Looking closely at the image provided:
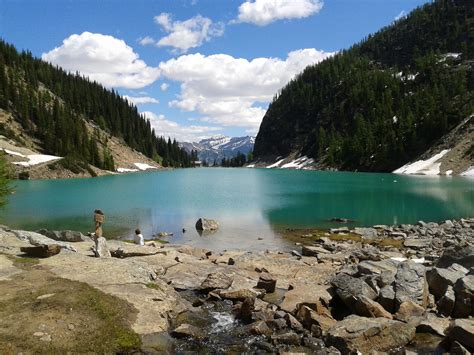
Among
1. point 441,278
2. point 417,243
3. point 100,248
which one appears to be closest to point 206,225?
point 417,243

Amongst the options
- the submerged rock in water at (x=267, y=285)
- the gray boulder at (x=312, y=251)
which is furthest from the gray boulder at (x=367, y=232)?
the submerged rock in water at (x=267, y=285)

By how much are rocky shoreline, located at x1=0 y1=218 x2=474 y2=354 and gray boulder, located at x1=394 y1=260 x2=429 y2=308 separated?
0.15ft

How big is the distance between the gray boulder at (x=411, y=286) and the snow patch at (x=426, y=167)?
406ft

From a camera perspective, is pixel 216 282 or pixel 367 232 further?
pixel 367 232

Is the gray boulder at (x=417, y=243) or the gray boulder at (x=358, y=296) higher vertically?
the gray boulder at (x=358, y=296)

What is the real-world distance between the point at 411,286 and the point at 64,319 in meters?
13.3

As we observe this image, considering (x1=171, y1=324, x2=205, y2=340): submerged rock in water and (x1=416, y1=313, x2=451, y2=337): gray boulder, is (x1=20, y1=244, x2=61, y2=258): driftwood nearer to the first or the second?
(x1=171, y1=324, x2=205, y2=340): submerged rock in water

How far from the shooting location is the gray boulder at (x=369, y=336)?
13367mm

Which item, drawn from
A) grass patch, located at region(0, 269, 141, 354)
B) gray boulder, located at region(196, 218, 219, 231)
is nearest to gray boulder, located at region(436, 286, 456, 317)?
grass patch, located at region(0, 269, 141, 354)

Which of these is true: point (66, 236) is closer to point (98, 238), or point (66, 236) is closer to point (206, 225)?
point (98, 238)

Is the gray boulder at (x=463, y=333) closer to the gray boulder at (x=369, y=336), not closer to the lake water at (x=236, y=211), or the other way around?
the gray boulder at (x=369, y=336)

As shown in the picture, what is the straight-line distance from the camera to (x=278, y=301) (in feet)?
62.5

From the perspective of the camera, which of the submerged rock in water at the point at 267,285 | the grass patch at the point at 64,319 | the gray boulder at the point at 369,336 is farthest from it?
the submerged rock in water at the point at 267,285

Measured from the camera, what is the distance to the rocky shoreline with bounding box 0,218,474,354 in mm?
13750
